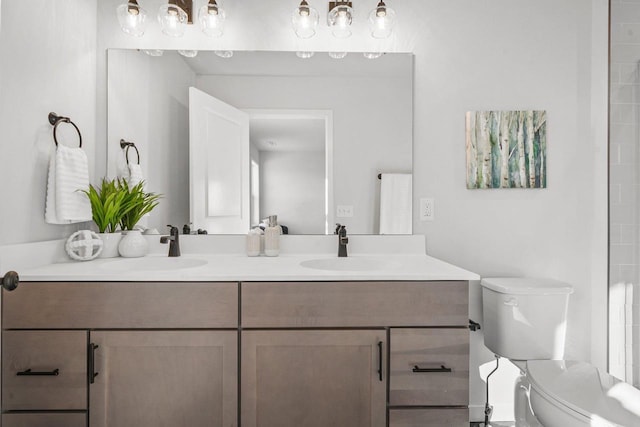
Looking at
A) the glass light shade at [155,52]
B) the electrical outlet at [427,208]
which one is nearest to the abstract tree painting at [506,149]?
the electrical outlet at [427,208]

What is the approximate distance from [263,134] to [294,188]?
1.07ft

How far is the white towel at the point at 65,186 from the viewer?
1462 millimetres

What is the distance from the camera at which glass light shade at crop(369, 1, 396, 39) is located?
1.73 meters

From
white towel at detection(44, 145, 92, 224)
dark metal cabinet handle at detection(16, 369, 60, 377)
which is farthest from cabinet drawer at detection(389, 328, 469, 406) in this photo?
white towel at detection(44, 145, 92, 224)

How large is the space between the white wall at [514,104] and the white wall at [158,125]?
0.37 m

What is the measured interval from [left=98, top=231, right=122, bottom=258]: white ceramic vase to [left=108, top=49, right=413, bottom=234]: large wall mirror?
16cm

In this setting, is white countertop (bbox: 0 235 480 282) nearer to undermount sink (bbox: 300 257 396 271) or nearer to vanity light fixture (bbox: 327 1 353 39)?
undermount sink (bbox: 300 257 396 271)

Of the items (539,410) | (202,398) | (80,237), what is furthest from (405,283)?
(80,237)

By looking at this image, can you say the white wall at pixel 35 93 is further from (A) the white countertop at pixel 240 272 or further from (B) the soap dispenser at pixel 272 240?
(B) the soap dispenser at pixel 272 240

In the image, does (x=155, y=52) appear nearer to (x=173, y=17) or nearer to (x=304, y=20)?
(x=173, y=17)

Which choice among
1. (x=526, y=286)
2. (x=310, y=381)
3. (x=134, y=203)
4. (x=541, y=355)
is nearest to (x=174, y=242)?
(x=134, y=203)

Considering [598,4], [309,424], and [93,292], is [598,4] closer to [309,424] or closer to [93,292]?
[309,424]

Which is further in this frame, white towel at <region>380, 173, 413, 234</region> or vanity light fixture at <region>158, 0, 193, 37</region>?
white towel at <region>380, 173, 413, 234</region>

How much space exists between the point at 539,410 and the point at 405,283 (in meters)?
0.71
